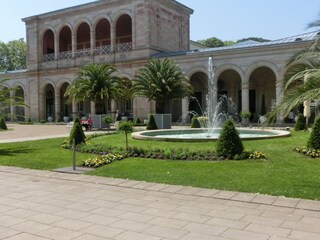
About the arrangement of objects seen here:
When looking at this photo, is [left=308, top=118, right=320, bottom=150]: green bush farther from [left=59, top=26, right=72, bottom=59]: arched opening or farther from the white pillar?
[left=59, top=26, right=72, bottom=59]: arched opening

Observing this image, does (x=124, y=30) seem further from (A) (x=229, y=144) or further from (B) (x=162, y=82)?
(A) (x=229, y=144)

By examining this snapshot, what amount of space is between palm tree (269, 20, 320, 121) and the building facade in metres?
22.6

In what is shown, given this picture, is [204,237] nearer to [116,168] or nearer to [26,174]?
[116,168]

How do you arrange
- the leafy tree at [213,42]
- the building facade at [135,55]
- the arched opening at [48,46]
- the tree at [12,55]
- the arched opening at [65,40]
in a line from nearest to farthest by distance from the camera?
the building facade at [135,55], the arched opening at [48,46], the arched opening at [65,40], the leafy tree at [213,42], the tree at [12,55]

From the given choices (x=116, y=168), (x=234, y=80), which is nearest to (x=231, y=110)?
(x=234, y=80)

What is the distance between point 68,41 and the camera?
50.3 metres

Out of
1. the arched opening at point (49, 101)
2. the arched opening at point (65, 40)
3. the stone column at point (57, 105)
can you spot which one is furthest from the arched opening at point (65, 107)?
the arched opening at point (65, 40)

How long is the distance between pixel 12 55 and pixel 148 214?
76.0m

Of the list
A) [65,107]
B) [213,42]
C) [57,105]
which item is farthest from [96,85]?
[213,42]

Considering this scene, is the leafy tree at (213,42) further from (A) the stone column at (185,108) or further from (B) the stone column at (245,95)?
(B) the stone column at (245,95)

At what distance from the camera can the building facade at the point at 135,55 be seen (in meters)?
33.3

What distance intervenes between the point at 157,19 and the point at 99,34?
33.5ft

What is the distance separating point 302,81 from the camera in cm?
832

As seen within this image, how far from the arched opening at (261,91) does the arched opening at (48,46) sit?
957 inches
